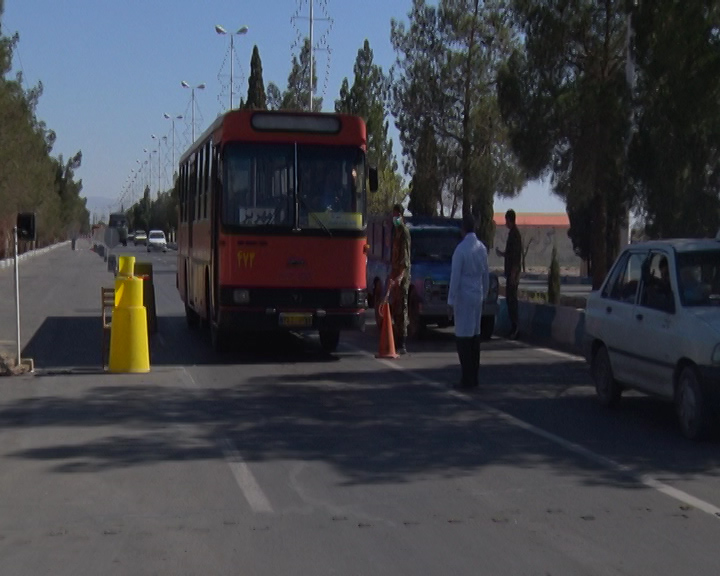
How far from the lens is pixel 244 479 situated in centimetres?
909

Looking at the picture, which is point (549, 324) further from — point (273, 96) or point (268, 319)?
point (273, 96)

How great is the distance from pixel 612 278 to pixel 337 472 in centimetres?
477

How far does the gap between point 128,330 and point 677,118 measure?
7967mm

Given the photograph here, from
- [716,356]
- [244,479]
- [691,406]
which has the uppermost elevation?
[716,356]

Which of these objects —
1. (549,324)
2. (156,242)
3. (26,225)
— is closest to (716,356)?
(26,225)

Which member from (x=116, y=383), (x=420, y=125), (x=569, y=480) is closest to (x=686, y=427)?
(x=569, y=480)

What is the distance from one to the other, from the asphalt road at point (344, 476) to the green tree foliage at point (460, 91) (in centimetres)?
2161

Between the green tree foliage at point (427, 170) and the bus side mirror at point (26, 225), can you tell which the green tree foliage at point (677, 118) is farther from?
the green tree foliage at point (427, 170)

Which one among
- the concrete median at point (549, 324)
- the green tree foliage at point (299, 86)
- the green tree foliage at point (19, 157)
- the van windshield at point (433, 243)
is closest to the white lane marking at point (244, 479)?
the concrete median at point (549, 324)

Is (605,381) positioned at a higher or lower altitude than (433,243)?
lower

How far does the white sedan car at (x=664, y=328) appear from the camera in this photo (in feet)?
34.4

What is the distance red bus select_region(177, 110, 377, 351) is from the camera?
16.6 meters

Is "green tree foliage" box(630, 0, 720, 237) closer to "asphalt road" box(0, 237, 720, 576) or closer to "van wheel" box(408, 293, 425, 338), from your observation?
"asphalt road" box(0, 237, 720, 576)

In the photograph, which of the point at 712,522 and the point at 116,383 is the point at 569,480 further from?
the point at 116,383
